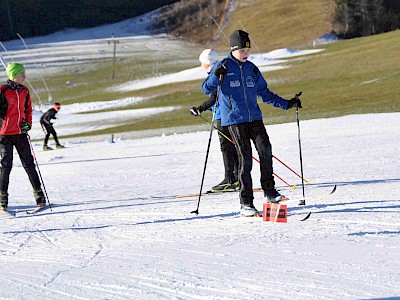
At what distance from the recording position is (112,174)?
13.6 meters

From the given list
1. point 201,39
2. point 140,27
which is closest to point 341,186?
point 201,39

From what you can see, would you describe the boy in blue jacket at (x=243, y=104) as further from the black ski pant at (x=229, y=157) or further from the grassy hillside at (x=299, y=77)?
the grassy hillside at (x=299, y=77)

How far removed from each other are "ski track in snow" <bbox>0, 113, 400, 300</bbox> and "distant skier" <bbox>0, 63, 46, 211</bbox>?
0.57m

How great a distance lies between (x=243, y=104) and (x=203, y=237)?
65.9 inches

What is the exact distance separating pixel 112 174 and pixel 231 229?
6.98 m

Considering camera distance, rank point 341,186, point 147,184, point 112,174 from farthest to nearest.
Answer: point 112,174, point 147,184, point 341,186

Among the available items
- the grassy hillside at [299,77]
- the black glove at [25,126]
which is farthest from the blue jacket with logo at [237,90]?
the grassy hillside at [299,77]

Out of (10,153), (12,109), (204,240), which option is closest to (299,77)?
(10,153)

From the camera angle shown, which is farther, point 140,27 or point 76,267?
point 140,27

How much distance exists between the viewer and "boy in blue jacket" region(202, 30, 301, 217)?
7484 millimetres

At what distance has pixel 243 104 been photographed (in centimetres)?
760

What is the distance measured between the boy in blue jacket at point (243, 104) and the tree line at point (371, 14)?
52.6 m

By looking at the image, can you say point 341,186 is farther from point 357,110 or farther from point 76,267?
point 357,110

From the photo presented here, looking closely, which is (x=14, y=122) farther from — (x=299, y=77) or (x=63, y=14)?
(x=63, y=14)
